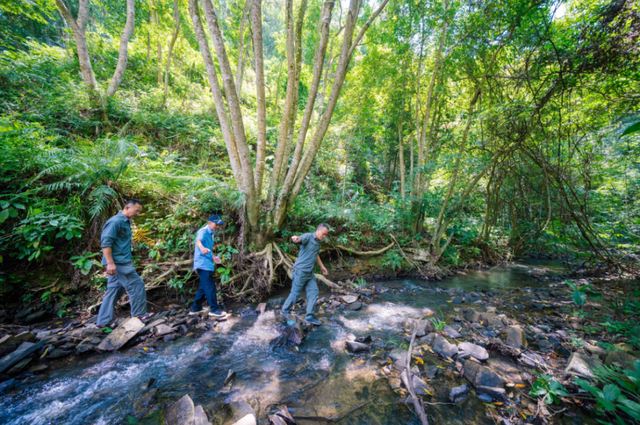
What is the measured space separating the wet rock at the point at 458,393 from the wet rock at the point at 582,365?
4.42 ft

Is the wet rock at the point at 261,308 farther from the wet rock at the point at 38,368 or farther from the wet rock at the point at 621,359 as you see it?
the wet rock at the point at 621,359

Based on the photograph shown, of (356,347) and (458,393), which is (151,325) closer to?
(356,347)

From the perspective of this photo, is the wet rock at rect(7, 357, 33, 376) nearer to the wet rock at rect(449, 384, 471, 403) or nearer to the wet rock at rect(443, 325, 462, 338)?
the wet rock at rect(449, 384, 471, 403)

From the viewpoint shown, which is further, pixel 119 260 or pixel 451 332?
pixel 451 332

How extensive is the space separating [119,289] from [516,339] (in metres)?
6.93

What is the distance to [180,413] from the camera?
7.59 ft

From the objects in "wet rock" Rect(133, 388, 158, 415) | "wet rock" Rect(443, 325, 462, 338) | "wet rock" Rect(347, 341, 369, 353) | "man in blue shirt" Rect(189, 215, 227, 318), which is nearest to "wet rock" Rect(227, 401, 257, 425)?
"wet rock" Rect(133, 388, 158, 415)

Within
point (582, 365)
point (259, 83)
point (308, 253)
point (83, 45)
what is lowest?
point (582, 365)

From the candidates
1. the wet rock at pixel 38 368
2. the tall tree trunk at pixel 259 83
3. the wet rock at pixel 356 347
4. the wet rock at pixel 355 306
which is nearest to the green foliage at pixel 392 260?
the wet rock at pixel 355 306

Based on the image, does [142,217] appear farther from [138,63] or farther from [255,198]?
[138,63]

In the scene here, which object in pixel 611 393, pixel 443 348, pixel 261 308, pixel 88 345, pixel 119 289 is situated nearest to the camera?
pixel 611 393

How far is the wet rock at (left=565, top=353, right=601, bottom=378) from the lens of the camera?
2.72 m

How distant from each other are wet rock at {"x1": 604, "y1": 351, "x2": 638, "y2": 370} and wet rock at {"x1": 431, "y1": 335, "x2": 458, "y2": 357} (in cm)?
Answer: 173

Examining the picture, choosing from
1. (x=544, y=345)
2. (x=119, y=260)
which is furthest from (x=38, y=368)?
(x=544, y=345)
